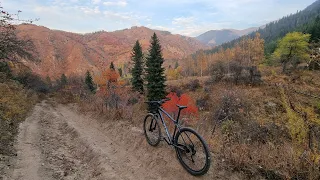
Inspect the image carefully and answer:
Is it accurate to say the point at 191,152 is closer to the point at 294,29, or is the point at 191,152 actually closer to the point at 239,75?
the point at 239,75

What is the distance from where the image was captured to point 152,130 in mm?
6215

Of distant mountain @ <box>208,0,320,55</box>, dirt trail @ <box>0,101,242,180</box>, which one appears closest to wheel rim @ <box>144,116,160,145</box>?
dirt trail @ <box>0,101,242,180</box>

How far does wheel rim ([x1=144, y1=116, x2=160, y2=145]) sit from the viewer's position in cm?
597

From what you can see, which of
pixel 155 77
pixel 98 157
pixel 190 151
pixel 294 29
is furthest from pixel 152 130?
pixel 294 29

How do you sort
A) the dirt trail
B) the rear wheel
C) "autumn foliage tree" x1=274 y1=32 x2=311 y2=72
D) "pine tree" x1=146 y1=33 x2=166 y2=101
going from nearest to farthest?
the dirt trail, the rear wheel, "pine tree" x1=146 y1=33 x2=166 y2=101, "autumn foliage tree" x1=274 y1=32 x2=311 y2=72

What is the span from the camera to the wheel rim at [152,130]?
19.6 ft

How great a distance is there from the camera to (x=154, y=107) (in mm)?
5914

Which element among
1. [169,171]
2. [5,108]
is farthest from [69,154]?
[5,108]

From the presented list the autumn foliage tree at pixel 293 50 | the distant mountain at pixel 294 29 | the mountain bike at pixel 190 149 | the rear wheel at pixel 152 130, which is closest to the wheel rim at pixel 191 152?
the mountain bike at pixel 190 149

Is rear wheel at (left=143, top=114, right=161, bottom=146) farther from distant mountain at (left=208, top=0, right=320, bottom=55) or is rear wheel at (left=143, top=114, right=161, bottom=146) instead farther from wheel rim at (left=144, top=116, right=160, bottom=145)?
distant mountain at (left=208, top=0, right=320, bottom=55)

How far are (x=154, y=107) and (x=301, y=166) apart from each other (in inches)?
146

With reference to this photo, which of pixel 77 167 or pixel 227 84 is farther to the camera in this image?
pixel 227 84

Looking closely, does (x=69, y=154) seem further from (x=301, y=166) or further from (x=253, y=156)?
(x=301, y=166)

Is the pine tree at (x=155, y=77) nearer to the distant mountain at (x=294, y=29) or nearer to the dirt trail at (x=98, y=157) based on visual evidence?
the dirt trail at (x=98, y=157)
